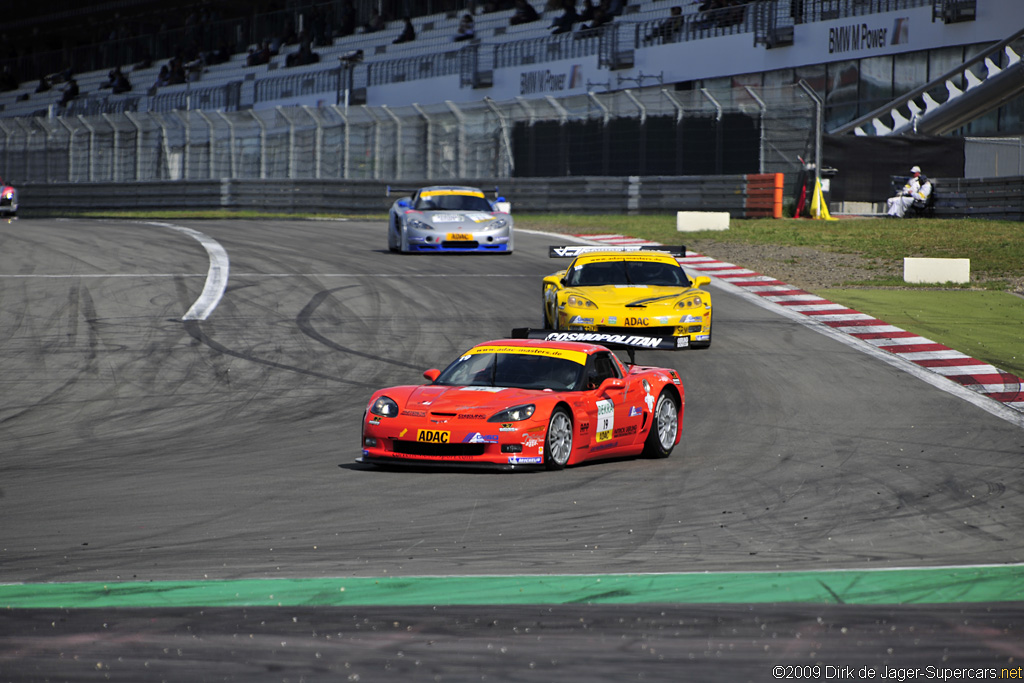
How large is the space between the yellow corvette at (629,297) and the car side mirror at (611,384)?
565 centimetres

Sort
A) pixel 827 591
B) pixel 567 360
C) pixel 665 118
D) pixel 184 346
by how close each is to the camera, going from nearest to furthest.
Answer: pixel 827 591, pixel 567 360, pixel 184 346, pixel 665 118

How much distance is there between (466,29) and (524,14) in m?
3.11

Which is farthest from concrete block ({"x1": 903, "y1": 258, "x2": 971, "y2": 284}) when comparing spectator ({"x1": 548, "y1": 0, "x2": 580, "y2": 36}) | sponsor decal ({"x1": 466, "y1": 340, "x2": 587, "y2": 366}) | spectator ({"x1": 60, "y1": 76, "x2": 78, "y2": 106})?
spectator ({"x1": 60, "y1": 76, "x2": 78, "y2": 106})

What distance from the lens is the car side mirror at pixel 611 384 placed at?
10547 mm

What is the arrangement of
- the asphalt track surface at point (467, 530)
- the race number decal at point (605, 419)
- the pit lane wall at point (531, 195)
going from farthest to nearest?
the pit lane wall at point (531, 195) < the race number decal at point (605, 419) < the asphalt track surface at point (467, 530)

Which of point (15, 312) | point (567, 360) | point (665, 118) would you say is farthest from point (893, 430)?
point (665, 118)

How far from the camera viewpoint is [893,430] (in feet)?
38.7

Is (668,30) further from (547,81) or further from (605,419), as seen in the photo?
(605,419)

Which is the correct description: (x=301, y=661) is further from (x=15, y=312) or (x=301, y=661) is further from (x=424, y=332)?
(x=15, y=312)

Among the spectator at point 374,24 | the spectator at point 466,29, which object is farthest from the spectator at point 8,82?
the spectator at point 466,29

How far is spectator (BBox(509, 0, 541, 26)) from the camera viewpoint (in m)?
52.1

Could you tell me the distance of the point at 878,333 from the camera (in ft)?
59.2

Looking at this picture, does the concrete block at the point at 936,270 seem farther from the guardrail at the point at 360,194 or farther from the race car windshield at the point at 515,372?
the race car windshield at the point at 515,372

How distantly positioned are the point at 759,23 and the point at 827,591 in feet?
125
